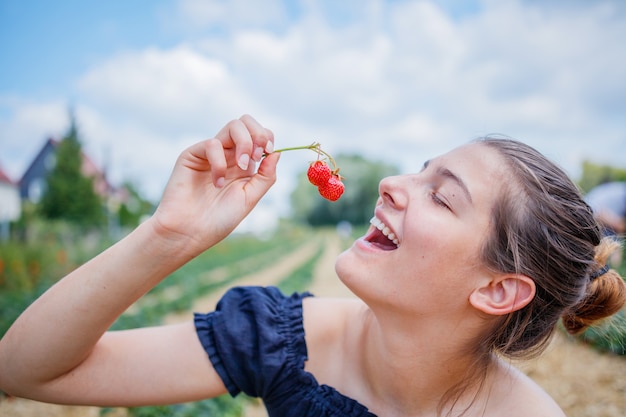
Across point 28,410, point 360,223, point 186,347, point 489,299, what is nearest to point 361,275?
point 489,299

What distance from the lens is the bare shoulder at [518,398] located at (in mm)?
1432

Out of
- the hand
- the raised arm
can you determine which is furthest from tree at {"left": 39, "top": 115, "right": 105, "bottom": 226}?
the hand

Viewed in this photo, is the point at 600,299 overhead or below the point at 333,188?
below

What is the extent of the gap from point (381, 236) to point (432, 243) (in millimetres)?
265

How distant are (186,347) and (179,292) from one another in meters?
8.23

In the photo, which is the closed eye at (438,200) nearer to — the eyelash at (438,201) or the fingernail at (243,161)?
the eyelash at (438,201)

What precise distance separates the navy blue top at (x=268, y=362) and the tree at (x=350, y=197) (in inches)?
1345

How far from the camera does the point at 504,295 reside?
1474 mm

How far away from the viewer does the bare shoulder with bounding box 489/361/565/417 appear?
143 centimetres

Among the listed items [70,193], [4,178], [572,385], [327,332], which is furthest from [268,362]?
[4,178]

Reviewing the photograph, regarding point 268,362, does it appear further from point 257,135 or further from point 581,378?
point 581,378

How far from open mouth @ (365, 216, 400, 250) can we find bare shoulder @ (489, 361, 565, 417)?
601 millimetres

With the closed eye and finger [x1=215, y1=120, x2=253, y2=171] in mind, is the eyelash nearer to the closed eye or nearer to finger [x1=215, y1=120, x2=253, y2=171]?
the closed eye

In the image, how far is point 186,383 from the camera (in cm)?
158
